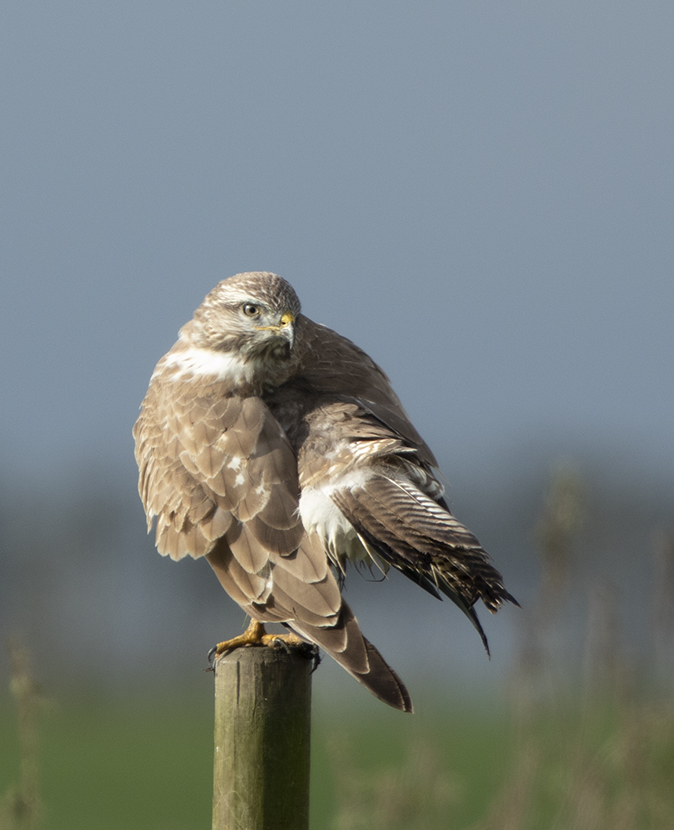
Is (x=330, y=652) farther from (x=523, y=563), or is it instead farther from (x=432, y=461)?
(x=523, y=563)

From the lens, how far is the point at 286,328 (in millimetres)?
4473

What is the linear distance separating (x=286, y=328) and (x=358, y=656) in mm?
1511

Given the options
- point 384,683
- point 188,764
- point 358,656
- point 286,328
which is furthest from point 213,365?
point 188,764

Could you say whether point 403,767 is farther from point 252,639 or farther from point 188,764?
point 188,764

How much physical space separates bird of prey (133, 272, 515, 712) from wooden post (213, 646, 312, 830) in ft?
0.69

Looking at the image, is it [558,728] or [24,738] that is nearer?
[24,738]

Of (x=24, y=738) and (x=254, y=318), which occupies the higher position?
(x=254, y=318)

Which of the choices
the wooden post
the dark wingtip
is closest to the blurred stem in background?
the wooden post

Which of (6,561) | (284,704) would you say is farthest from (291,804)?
(6,561)

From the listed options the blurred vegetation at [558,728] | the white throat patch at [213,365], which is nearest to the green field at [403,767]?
the blurred vegetation at [558,728]

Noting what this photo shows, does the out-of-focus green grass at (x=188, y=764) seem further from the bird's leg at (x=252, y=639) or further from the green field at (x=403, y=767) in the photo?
the bird's leg at (x=252, y=639)

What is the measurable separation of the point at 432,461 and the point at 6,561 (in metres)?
40.8

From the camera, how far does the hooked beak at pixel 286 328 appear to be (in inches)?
175

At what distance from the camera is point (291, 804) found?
3.42 m
